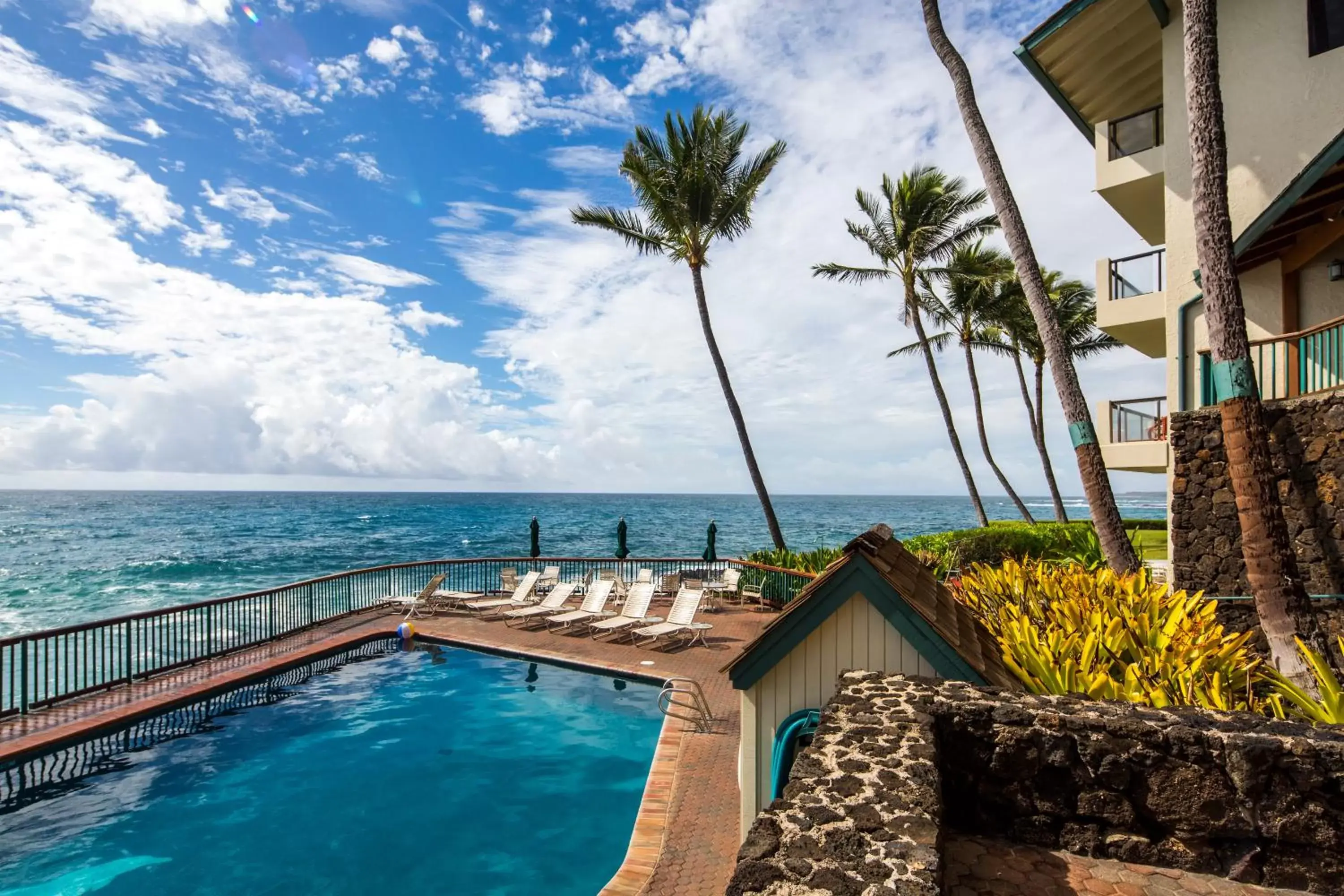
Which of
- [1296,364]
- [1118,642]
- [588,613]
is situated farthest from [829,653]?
[588,613]

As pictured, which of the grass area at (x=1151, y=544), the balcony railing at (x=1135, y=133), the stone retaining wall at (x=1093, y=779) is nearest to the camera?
the stone retaining wall at (x=1093, y=779)

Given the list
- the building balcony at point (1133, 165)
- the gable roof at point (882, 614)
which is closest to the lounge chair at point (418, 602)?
the gable roof at point (882, 614)

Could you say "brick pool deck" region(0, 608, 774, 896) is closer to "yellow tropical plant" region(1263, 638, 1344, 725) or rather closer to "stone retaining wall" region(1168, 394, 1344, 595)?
"yellow tropical plant" region(1263, 638, 1344, 725)

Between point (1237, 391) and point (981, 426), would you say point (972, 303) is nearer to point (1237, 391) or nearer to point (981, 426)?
point (981, 426)

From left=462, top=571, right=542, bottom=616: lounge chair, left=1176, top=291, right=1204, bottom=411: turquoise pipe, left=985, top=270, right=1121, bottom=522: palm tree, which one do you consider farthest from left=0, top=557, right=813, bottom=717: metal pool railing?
left=985, top=270, right=1121, bottom=522: palm tree

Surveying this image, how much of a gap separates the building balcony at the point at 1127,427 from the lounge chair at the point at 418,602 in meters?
14.3

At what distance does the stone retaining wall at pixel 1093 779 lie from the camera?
277cm

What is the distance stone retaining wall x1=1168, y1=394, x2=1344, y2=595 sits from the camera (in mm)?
7309

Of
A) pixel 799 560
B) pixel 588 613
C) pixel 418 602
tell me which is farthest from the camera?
pixel 799 560

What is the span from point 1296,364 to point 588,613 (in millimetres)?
11689

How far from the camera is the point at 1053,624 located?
6.53 meters

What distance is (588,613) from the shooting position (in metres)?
13.5

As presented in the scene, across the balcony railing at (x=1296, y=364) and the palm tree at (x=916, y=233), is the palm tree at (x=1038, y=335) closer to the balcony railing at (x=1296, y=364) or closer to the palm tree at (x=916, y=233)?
the palm tree at (x=916, y=233)

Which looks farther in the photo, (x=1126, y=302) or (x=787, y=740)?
(x=1126, y=302)
